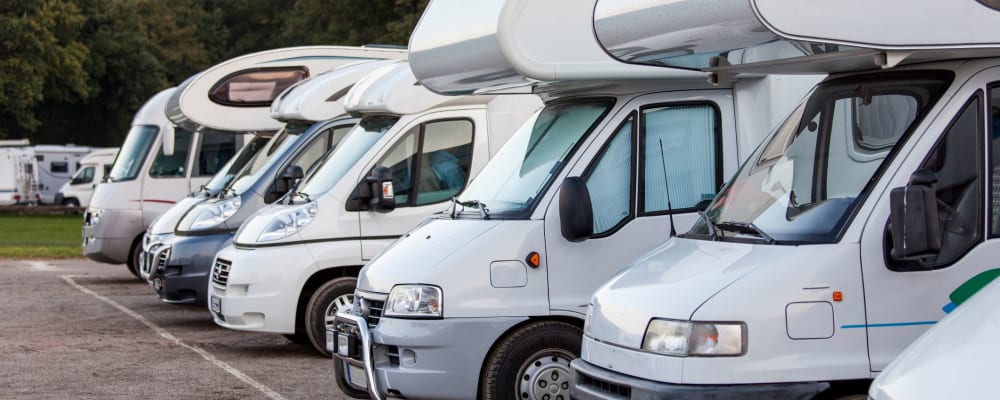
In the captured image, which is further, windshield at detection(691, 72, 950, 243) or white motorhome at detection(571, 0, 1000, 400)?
windshield at detection(691, 72, 950, 243)

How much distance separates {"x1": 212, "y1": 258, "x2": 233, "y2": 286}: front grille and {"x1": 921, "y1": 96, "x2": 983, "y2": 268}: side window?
6.95 metres

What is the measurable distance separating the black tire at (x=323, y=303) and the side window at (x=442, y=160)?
921 mm

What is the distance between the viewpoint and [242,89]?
17.7 meters

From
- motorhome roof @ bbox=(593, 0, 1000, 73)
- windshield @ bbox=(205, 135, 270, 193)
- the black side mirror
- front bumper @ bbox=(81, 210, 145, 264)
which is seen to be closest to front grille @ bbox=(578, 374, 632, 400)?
motorhome roof @ bbox=(593, 0, 1000, 73)

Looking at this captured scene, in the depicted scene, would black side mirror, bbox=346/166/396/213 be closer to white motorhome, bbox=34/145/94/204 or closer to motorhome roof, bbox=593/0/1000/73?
motorhome roof, bbox=593/0/1000/73

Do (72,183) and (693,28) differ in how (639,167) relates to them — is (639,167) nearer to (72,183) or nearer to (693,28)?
(693,28)

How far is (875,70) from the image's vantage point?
21.4ft

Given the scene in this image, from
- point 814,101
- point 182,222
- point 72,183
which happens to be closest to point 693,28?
point 814,101

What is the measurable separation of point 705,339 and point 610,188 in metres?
2.49

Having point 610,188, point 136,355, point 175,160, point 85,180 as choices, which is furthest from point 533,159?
point 85,180

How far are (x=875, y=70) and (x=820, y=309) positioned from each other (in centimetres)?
116

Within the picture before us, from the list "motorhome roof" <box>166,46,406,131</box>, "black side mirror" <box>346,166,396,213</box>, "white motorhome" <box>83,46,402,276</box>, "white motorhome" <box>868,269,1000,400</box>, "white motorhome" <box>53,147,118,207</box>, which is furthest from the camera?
"white motorhome" <box>53,147,118,207</box>

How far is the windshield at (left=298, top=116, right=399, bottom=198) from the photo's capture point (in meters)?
11.8

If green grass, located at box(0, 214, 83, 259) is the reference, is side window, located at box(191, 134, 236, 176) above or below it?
above
